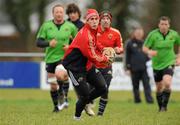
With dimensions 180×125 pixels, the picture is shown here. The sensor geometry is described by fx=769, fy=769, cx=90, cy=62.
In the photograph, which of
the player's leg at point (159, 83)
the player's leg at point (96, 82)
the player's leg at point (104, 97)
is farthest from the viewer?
the player's leg at point (159, 83)

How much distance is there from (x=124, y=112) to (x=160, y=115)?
4.46ft

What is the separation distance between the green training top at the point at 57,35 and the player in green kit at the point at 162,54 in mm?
1951

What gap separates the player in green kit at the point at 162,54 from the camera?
1817 cm

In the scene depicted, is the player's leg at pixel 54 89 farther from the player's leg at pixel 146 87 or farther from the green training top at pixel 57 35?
the player's leg at pixel 146 87

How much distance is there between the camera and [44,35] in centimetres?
1761

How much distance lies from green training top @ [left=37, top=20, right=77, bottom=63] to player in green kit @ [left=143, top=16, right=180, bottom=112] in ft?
6.40

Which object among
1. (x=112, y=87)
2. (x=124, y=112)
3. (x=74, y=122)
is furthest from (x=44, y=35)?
(x=112, y=87)

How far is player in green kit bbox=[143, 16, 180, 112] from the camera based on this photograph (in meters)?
18.2

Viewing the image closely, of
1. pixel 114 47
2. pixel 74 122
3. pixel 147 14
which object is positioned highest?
pixel 114 47

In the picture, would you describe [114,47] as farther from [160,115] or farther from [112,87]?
[112,87]

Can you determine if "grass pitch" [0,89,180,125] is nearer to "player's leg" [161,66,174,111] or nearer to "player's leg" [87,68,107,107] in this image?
"player's leg" [161,66,174,111]

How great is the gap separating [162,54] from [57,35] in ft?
8.54

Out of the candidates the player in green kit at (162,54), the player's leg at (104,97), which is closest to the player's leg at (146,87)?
the player in green kit at (162,54)

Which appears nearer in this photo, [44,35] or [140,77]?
[44,35]
